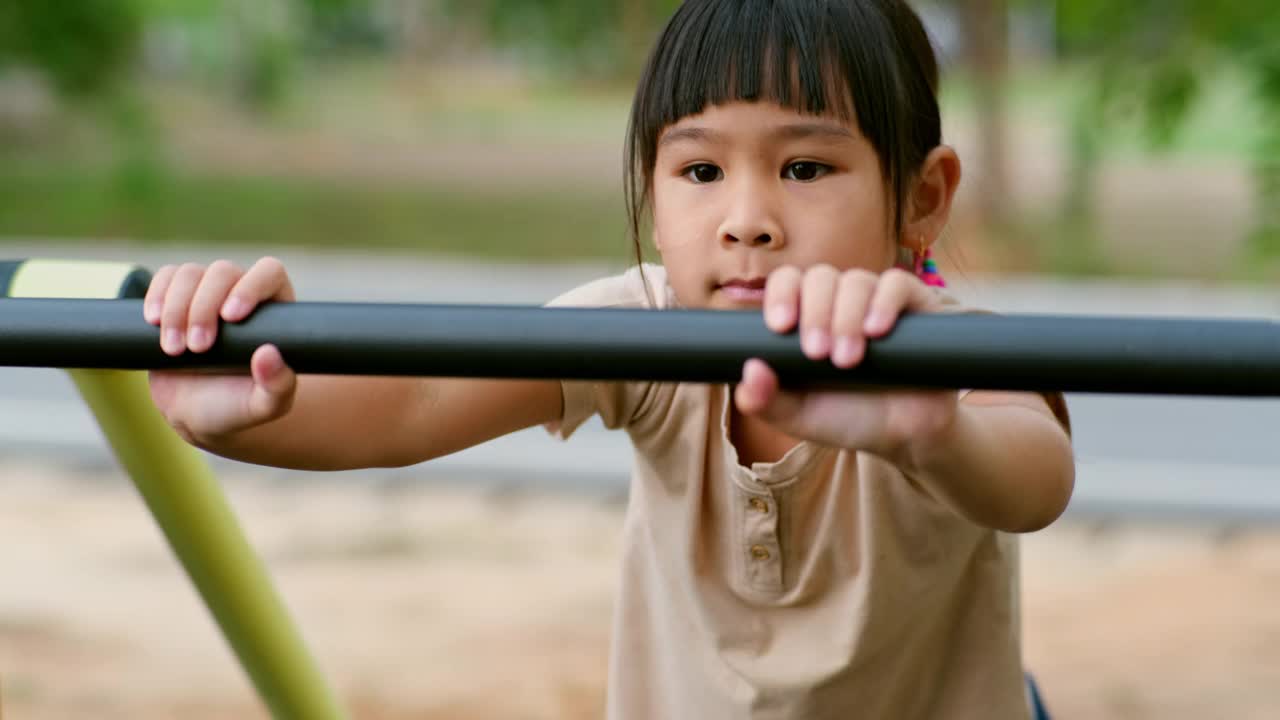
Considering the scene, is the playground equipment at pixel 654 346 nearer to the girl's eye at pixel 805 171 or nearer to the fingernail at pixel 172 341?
the fingernail at pixel 172 341

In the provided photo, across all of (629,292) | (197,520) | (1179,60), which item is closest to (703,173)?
(629,292)

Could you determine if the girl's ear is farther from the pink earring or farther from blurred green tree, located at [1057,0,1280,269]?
blurred green tree, located at [1057,0,1280,269]

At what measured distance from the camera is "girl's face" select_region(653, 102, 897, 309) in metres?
1.14

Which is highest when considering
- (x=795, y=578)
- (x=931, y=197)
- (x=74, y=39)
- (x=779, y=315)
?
(x=74, y=39)

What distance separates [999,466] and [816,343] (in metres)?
0.25

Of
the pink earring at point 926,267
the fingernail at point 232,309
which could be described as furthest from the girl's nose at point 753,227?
the fingernail at point 232,309

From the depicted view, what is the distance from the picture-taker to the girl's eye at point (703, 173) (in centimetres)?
120

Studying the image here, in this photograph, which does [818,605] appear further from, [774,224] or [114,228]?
[114,228]

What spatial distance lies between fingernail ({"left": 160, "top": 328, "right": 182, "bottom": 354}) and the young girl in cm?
9

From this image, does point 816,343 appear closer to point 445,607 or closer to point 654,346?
point 654,346

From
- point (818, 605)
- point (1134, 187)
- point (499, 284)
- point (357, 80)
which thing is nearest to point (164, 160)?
point (357, 80)

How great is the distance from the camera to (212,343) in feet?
2.99

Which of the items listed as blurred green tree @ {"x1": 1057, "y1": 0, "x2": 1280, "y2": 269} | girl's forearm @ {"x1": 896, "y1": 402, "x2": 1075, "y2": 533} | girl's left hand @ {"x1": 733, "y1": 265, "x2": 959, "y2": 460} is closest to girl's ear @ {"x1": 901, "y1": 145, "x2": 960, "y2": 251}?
girl's forearm @ {"x1": 896, "y1": 402, "x2": 1075, "y2": 533}

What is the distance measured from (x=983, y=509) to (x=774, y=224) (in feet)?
0.88
